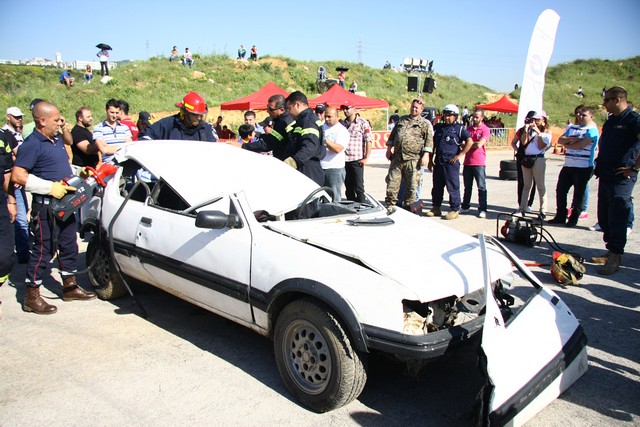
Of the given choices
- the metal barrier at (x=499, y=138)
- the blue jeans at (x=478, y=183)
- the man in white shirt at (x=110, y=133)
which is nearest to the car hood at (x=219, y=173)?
the man in white shirt at (x=110, y=133)

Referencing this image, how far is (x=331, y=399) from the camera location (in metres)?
2.79

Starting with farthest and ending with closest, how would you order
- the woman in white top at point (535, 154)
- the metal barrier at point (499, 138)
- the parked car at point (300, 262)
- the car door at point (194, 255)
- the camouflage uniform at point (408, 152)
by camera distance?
1. the metal barrier at point (499, 138)
2. the woman in white top at point (535, 154)
3. the camouflage uniform at point (408, 152)
4. the car door at point (194, 255)
5. the parked car at point (300, 262)

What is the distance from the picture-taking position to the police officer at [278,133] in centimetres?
618

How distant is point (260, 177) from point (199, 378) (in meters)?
1.71

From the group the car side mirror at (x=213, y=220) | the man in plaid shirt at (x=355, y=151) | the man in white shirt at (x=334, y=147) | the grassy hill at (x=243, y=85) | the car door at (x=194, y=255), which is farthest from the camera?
the grassy hill at (x=243, y=85)

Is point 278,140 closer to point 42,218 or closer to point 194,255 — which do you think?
point 42,218

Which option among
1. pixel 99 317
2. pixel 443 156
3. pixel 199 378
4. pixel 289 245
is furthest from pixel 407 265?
pixel 443 156

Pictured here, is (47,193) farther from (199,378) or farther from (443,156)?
(443,156)

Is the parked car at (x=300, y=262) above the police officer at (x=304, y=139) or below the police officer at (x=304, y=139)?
below

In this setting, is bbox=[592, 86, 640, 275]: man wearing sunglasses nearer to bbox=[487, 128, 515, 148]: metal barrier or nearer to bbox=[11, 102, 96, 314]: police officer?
bbox=[11, 102, 96, 314]: police officer

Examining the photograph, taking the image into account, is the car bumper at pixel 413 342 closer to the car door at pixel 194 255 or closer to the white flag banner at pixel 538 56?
the car door at pixel 194 255

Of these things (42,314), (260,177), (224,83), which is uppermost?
(224,83)

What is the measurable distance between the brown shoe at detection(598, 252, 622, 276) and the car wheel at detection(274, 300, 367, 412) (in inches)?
159

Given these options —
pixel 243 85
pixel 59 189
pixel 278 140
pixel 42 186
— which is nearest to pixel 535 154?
pixel 278 140
